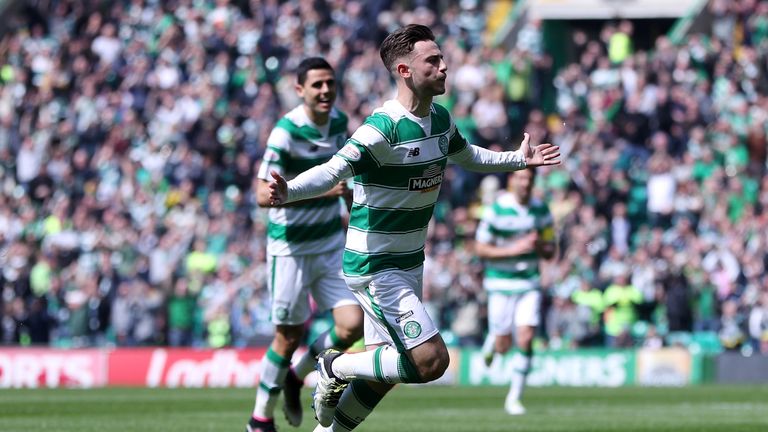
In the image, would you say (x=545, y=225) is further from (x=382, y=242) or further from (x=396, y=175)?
(x=396, y=175)

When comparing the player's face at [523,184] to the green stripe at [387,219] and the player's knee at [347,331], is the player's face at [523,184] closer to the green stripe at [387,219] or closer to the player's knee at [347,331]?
the player's knee at [347,331]

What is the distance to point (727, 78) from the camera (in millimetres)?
27031

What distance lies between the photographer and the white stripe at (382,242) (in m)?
9.48

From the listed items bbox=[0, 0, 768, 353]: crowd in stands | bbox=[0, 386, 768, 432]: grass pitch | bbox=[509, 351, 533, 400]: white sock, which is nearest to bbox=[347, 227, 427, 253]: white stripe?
bbox=[0, 386, 768, 432]: grass pitch

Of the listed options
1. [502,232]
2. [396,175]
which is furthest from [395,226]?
[502,232]

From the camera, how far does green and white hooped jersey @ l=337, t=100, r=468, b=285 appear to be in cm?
927

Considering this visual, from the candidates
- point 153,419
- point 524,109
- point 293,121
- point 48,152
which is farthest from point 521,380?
point 48,152

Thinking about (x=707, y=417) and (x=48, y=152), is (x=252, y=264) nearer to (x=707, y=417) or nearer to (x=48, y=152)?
(x=48, y=152)

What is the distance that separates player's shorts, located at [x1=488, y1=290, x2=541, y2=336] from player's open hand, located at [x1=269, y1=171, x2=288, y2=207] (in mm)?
8773

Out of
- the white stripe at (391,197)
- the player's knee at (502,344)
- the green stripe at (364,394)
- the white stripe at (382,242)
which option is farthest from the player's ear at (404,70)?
the player's knee at (502,344)

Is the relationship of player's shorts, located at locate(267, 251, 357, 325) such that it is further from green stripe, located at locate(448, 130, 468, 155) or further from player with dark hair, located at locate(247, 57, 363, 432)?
green stripe, located at locate(448, 130, 468, 155)

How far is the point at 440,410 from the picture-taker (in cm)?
1650

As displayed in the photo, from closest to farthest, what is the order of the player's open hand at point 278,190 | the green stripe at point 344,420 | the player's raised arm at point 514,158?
the player's open hand at point 278,190 → the green stripe at point 344,420 → the player's raised arm at point 514,158

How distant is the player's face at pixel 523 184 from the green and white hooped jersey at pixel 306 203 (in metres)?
4.70
